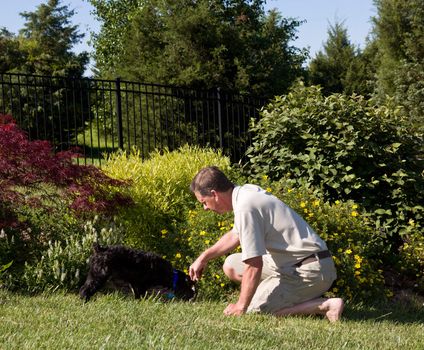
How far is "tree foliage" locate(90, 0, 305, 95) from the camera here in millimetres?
16078

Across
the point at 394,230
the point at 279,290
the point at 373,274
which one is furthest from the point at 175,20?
the point at 279,290

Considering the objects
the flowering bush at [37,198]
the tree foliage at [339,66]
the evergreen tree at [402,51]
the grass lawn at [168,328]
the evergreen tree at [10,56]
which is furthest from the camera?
the tree foliage at [339,66]

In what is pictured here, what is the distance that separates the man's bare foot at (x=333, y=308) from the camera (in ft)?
15.1

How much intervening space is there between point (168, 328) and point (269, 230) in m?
1.04

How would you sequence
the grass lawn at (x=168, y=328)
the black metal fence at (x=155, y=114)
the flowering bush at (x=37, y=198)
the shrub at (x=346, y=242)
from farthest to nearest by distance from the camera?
the black metal fence at (x=155, y=114) < the shrub at (x=346, y=242) < the flowering bush at (x=37, y=198) < the grass lawn at (x=168, y=328)

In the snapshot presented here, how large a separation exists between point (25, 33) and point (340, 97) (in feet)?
130

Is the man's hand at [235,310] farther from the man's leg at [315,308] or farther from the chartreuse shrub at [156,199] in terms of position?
the chartreuse shrub at [156,199]

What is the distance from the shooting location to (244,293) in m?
4.42

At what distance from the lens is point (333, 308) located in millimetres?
4613

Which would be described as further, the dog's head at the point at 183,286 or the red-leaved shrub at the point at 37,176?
the red-leaved shrub at the point at 37,176

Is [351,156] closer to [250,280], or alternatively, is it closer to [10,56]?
[250,280]

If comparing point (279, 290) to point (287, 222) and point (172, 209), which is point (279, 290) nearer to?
point (287, 222)

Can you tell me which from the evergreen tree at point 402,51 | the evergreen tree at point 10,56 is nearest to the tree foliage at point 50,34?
the evergreen tree at point 10,56

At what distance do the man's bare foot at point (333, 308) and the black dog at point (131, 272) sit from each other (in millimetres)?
1192
